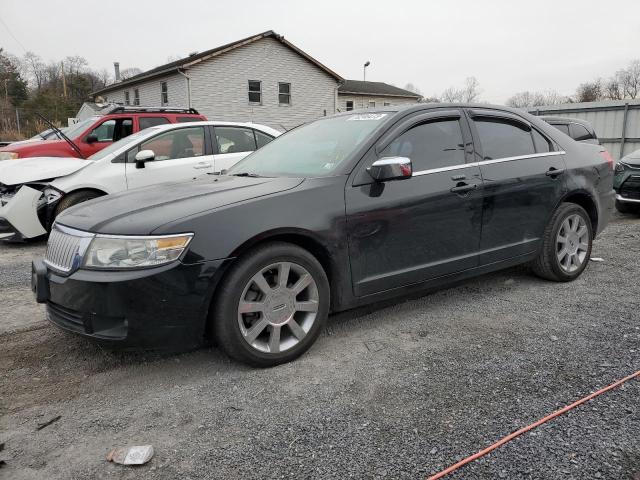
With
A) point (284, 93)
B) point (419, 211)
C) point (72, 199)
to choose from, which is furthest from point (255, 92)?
point (419, 211)

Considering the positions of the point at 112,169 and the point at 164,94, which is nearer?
the point at 112,169

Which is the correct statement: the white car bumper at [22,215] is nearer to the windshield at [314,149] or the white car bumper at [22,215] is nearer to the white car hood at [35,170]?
the white car hood at [35,170]

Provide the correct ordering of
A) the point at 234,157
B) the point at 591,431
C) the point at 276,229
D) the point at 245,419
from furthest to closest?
1. the point at 234,157
2. the point at 276,229
3. the point at 245,419
4. the point at 591,431

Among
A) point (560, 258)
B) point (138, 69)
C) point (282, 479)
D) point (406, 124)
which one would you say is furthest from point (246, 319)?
point (138, 69)

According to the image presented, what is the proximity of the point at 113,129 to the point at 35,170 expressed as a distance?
2.70 metres

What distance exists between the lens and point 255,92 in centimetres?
2553

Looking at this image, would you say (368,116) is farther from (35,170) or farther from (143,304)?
(35,170)

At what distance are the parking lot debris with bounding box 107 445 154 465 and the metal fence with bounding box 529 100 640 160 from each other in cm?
1438

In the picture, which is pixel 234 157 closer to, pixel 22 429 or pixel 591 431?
pixel 22 429

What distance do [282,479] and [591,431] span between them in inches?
57.0

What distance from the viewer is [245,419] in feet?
8.21

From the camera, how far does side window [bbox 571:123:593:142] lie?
27.7ft

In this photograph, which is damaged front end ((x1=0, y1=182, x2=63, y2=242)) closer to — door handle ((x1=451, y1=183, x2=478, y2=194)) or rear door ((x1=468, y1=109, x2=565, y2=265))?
door handle ((x1=451, y1=183, x2=478, y2=194))

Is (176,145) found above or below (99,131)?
below
